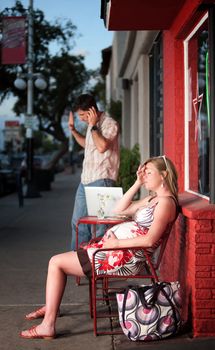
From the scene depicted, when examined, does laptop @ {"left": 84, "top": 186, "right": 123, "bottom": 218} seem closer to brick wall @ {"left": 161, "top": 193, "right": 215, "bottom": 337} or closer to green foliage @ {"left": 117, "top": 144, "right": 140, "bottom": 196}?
brick wall @ {"left": 161, "top": 193, "right": 215, "bottom": 337}

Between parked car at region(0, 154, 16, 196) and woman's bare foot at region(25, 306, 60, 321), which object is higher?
parked car at region(0, 154, 16, 196)

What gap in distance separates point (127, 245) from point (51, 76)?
855 inches

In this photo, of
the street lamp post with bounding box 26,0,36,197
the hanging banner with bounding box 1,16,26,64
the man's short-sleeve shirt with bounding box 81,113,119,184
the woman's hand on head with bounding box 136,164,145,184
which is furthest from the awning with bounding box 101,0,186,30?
the street lamp post with bounding box 26,0,36,197

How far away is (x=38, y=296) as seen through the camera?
5.80m

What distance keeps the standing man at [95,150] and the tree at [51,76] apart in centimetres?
1269

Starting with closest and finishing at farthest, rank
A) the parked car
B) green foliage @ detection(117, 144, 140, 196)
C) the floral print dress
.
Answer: the floral print dress < green foliage @ detection(117, 144, 140, 196) < the parked car

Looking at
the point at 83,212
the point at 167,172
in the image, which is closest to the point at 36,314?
the point at 83,212

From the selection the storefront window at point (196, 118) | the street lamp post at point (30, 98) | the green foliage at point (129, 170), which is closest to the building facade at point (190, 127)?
the storefront window at point (196, 118)

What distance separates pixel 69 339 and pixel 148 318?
686 mm

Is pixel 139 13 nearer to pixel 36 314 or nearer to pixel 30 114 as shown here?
pixel 36 314

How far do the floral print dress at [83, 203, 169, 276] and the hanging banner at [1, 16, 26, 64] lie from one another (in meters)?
11.7

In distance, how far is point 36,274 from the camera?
22.5 ft

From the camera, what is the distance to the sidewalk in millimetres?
4309

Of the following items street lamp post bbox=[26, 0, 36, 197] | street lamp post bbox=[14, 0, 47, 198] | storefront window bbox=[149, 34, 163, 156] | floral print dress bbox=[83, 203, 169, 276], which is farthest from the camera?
street lamp post bbox=[26, 0, 36, 197]
